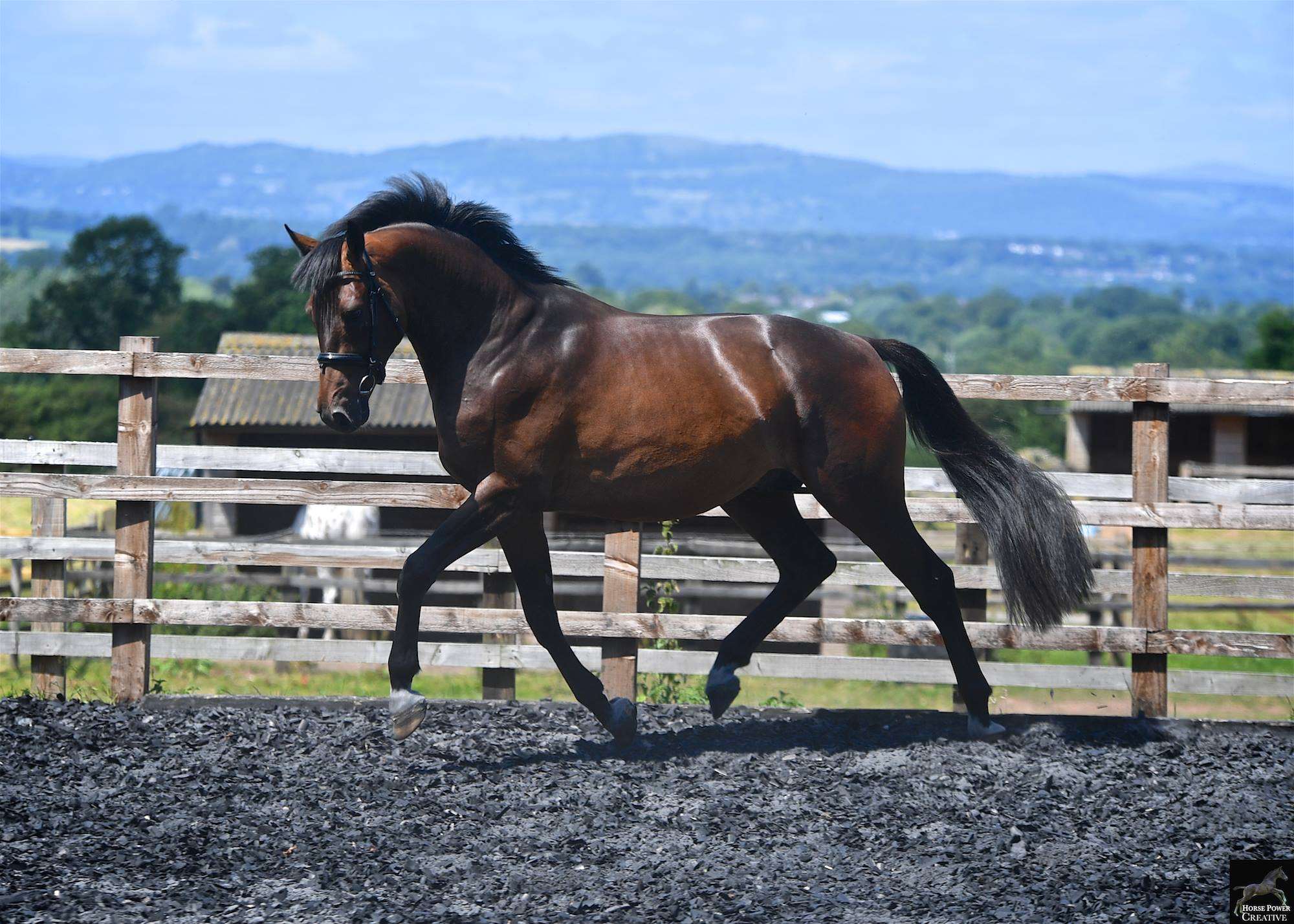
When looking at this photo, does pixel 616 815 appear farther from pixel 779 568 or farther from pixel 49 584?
pixel 49 584

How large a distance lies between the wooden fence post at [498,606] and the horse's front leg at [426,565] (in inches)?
40.5

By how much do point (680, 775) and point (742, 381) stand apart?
5.32 ft

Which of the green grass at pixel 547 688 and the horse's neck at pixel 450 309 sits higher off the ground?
the horse's neck at pixel 450 309

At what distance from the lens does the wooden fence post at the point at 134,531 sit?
19.5ft

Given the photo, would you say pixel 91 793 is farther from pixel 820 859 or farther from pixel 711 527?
pixel 711 527

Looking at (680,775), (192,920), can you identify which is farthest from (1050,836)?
(192,920)

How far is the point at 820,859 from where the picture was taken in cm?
404

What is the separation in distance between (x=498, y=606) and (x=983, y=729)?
93.2 inches

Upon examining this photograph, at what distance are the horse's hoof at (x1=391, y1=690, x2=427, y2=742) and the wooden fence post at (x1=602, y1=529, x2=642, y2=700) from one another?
1.16 meters

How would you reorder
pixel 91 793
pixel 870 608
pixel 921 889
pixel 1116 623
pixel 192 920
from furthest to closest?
pixel 870 608 < pixel 1116 623 < pixel 91 793 < pixel 921 889 < pixel 192 920

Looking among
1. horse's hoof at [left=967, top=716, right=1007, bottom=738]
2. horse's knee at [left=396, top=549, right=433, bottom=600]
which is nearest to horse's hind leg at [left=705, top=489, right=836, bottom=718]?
horse's hoof at [left=967, top=716, right=1007, bottom=738]

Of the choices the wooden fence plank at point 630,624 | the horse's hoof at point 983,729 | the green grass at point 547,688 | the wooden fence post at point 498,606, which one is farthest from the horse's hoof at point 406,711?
the green grass at point 547,688

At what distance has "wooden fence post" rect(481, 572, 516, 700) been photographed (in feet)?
20.3

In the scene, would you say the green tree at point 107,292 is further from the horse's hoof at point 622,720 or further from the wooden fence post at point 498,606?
the horse's hoof at point 622,720
